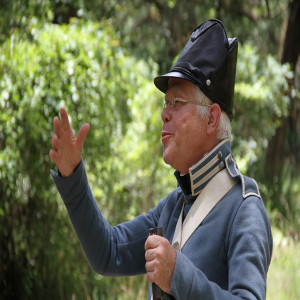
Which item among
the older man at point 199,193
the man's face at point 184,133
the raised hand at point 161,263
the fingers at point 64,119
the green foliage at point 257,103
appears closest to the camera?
the raised hand at point 161,263

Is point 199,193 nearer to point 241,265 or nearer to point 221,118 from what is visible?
point 221,118

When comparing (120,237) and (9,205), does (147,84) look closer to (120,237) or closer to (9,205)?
(9,205)

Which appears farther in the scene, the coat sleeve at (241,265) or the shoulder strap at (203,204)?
the shoulder strap at (203,204)

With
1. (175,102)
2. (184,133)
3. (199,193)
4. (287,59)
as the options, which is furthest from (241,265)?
(287,59)

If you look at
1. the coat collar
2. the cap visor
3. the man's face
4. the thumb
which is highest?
the cap visor

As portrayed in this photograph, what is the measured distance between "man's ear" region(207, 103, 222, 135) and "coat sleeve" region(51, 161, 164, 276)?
1.48ft

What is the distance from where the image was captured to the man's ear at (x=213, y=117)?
2.16 meters

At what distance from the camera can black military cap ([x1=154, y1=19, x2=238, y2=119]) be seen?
2133 mm

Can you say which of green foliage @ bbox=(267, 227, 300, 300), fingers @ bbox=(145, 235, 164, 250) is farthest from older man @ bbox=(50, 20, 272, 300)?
green foliage @ bbox=(267, 227, 300, 300)

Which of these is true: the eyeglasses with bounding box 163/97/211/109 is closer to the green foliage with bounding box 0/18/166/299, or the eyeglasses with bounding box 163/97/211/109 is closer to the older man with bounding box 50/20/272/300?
the older man with bounding box 50/20/272/300

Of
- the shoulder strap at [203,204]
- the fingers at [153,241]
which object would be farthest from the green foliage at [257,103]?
the fingers at [153,241]

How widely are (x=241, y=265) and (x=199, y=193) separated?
39cm

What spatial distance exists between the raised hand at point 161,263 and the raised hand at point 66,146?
52 cm

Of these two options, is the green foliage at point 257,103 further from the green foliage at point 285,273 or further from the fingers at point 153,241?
the fingers at point 153,241
